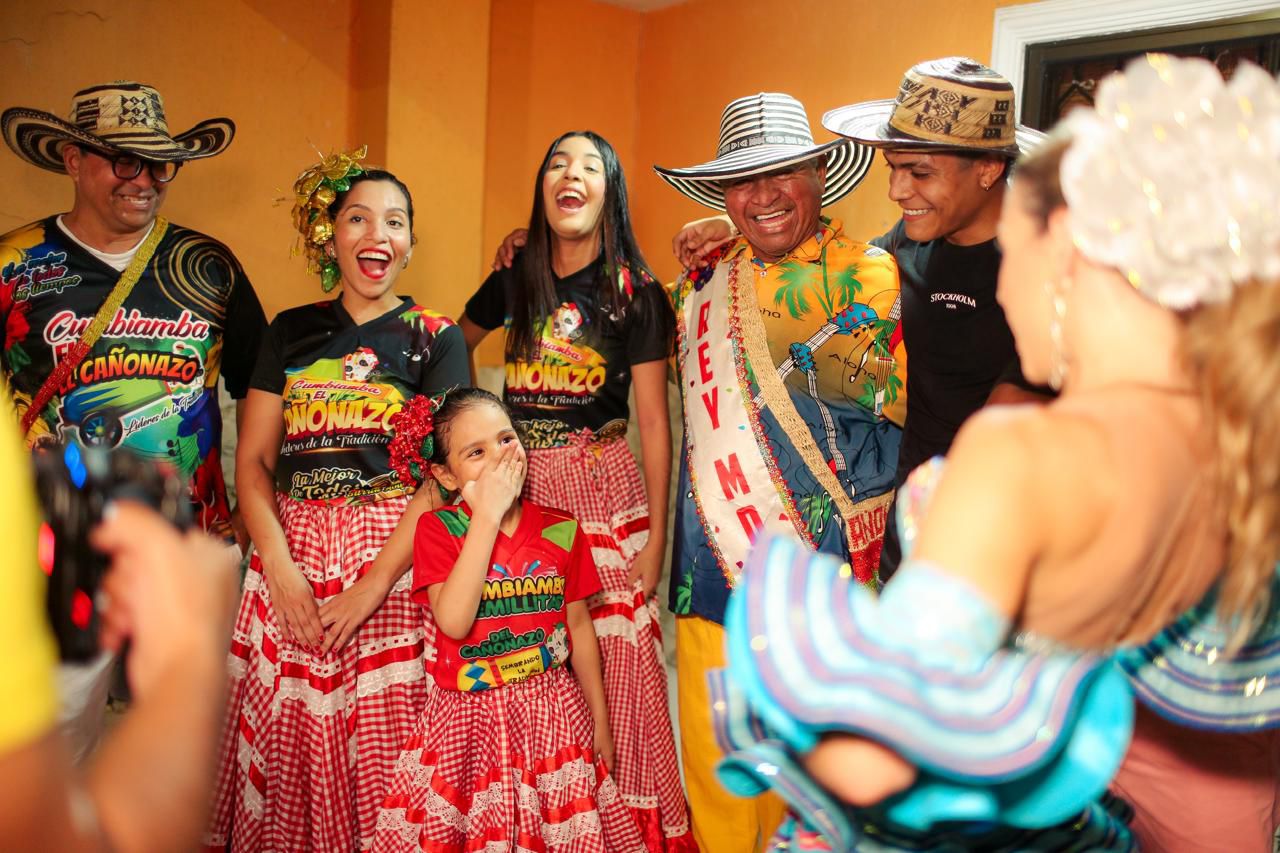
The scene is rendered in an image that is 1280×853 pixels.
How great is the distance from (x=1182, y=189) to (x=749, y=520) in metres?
1.63

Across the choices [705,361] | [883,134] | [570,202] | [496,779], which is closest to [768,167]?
[883,134]

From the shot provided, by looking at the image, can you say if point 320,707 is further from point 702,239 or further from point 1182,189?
point 1182,189

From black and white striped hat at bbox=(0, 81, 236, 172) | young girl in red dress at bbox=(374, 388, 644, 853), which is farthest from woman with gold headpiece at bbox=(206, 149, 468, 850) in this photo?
black and white striped hat at bbox=(0, 81, 236, 172)

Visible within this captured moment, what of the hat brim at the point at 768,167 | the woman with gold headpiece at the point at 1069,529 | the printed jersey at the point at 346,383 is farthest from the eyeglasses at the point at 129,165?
the woman with gold headpiece at the point at 1069,529

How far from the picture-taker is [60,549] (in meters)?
0.97

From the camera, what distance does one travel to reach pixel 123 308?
8.60 feet

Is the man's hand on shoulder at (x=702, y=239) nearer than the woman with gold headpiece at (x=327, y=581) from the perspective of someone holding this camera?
No

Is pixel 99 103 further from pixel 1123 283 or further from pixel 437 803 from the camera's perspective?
pixel 1123 283

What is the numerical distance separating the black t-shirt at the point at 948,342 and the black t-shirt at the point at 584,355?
2.53 ft

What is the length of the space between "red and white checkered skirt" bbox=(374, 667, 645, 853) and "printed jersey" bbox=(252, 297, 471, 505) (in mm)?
611

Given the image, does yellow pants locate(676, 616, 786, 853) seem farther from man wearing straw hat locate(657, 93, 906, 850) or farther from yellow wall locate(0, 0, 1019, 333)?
yellow wall locate(0, 0, 1019, 333)

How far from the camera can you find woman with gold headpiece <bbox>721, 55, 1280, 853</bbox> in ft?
A: 2.86

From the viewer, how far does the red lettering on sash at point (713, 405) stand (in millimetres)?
2572

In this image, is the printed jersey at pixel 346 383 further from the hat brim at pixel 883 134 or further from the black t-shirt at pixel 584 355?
the hat brim at pixel 883 134
